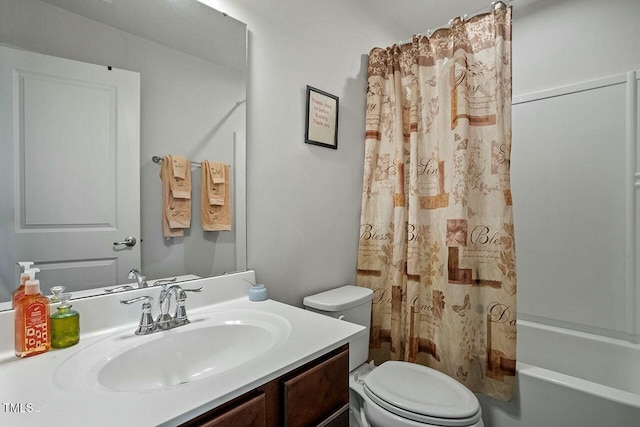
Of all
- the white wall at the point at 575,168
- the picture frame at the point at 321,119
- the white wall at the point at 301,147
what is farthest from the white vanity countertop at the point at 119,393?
the white wall at the point at 575,168

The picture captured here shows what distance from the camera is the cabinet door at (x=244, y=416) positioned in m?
0.61

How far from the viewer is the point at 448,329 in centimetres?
153

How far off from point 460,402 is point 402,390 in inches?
8.5

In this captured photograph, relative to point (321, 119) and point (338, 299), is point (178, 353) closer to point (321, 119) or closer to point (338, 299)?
point (338, 299)

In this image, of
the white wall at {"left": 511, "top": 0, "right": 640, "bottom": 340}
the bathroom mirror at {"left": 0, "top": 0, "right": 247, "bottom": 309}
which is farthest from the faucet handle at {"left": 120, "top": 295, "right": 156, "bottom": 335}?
the white wall at {"left": 511, "top": 0, "right": 640, "bottom": 340}

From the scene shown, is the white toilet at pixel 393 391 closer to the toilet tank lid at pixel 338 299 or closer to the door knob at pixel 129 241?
the toilet tank lid at pixel 338 299

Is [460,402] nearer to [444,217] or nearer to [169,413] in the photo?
[444,217]

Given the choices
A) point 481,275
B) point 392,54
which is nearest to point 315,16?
point 392,54

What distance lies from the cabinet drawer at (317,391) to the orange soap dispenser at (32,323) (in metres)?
0.63

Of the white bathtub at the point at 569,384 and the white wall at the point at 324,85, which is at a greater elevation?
the white wall at the point at 324,85

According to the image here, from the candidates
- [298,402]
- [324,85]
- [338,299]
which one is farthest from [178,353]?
[324,85]

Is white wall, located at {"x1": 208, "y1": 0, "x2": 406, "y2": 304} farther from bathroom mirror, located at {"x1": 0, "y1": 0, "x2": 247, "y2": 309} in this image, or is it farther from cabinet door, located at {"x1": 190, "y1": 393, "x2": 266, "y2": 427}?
cabinet door, located at {"x1": 190, "y1": 393, "x2": 266, "y2": 427}

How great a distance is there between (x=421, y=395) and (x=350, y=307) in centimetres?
47

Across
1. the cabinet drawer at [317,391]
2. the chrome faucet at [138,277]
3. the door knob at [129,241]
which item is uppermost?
the door knob at [129,241]
